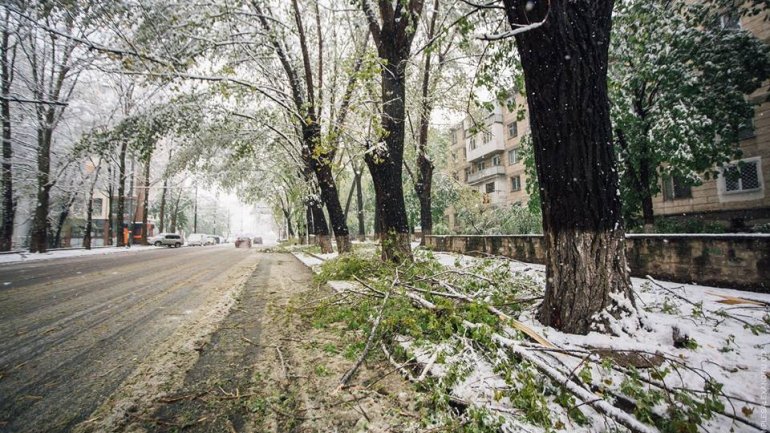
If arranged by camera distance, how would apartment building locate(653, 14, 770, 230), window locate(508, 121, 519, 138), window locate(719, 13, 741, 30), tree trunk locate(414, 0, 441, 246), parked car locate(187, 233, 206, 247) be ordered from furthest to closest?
1. parked car locate(187, 233, 206, 247)
2. window locate(508, 121, 519, 138)
3. apartment building locate(653, 14, 770, 230)
4. tree trunk locate(414, 0, 441, 246)
5. window locate(719, 13, 741, 30)

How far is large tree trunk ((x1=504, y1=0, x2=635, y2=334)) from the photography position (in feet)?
9.41

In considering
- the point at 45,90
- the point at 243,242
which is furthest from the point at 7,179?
the point at 243,242

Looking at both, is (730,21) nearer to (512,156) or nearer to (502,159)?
(512,156)

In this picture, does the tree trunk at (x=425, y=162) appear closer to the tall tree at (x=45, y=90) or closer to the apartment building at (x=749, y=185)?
the apartment building at (x=749, y=185)

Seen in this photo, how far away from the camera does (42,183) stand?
19641mm

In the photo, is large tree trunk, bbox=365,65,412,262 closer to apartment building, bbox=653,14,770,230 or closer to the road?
the road

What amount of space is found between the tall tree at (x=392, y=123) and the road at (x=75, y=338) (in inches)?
148

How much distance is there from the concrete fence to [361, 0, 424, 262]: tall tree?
4.45m

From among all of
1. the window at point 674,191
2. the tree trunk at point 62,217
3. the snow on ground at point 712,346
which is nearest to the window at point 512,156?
the window at point 674,191

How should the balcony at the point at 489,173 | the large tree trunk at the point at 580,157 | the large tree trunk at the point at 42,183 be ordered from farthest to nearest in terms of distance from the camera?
the balcony at the point at 489,173, the large tree trunk at the point at 42,183, the large tree trunk at the point at 580,157

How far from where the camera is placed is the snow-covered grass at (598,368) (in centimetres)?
185

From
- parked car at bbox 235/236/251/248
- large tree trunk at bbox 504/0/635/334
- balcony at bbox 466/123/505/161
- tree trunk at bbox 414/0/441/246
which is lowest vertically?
parked car at bbox 235/236/251/248

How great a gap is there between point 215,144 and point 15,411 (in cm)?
1439

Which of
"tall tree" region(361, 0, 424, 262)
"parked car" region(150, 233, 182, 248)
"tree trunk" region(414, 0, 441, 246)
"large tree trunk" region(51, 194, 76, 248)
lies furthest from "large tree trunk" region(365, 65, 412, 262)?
"parked car" region(150, 233, 182, 248)
